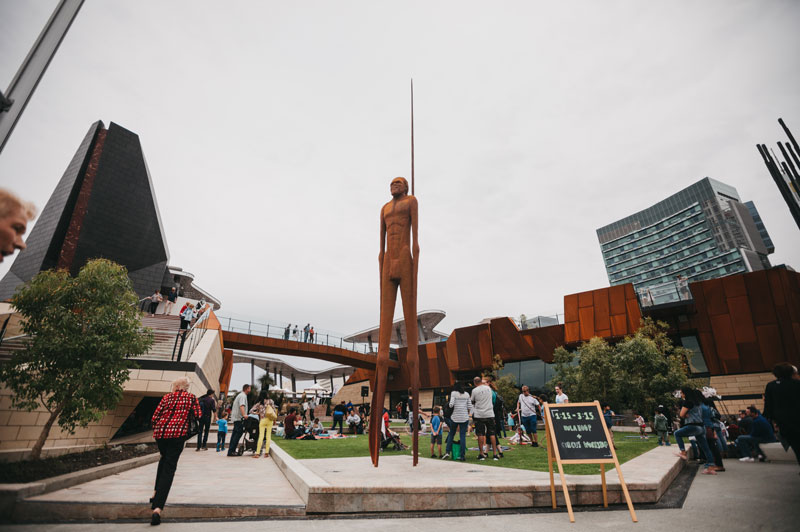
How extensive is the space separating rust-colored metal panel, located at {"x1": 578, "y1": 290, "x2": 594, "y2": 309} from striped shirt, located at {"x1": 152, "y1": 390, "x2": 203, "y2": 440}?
2315cm

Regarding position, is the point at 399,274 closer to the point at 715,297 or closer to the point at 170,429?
the point at 170,429

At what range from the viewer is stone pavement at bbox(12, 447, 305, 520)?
12.6ft

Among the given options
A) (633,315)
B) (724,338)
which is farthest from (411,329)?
(724,338)

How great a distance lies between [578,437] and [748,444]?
6262 millimetres

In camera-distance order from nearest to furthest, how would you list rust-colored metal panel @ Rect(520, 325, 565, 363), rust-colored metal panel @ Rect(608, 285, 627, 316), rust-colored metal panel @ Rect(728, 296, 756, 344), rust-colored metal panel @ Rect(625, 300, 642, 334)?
rust-colored metal panel @ Rect(728, 296, 756, 344) < rust-colored metal panel @ Rect(625, 300, 642, 334) < rust-colored metal panel @ Rect(608, 285, 627, 316) < rust-colored metal panel @ Rect(520, 325, 565, 363)

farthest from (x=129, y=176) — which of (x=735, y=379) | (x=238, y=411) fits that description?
(x=735, y=379)

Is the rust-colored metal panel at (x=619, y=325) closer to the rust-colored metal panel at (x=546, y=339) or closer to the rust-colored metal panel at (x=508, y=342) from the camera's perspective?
the rust-colored metal panel at (x=546, y=339)

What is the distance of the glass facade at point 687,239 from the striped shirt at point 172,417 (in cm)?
8745

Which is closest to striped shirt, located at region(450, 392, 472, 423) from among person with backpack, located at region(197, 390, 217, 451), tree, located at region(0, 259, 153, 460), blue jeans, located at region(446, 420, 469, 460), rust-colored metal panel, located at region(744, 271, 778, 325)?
blue jeans, located at region(446, 420, 469, 460)

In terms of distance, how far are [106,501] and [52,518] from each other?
427 mm

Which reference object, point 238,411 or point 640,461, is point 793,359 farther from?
point 238,411

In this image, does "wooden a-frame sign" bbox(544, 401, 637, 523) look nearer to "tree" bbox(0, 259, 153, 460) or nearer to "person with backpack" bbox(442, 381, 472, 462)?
"person with backpack" bbox(442, 381, 472, 462)

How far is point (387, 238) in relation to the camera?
7.38 metres

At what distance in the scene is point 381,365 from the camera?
6.63 metres
